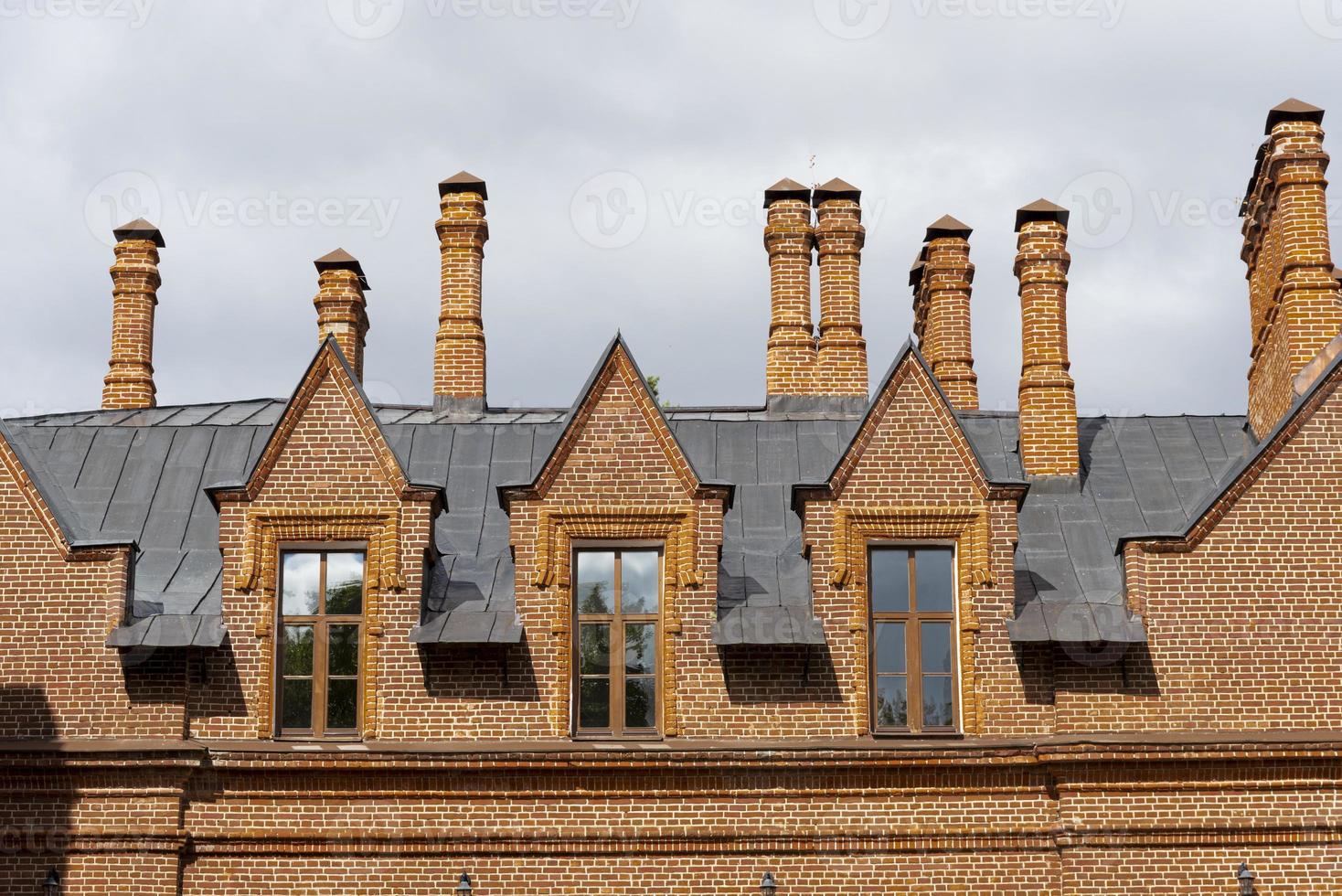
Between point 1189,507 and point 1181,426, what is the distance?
183 centimetres

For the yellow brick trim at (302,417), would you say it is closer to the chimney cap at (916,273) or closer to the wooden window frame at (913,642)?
the wooden window frame at (913,642)

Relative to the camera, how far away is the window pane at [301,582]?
21.4 meters

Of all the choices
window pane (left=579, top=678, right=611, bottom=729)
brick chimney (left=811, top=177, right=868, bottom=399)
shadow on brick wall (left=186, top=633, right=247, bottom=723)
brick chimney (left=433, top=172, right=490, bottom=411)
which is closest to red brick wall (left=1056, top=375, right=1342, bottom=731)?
window pane (left=579, top=678, right=611, bottom=729)

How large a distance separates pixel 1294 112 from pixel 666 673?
34.5 feet

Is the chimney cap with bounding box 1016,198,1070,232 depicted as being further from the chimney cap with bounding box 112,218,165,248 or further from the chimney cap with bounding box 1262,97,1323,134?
→ the chimney cap with bounding box 112,218,165,248

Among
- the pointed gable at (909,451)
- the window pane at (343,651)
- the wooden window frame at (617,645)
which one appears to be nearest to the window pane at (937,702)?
the pointed gable at (909,451)

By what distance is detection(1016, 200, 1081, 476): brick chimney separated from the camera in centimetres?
2352

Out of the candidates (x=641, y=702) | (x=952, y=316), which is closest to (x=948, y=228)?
(x=952, y=316)

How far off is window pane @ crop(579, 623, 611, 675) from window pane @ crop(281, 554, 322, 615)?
9.55 feet

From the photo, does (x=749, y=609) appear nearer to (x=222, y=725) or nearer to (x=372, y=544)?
(x=372, y=544)

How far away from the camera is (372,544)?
21469 mm

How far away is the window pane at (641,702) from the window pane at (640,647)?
125mm

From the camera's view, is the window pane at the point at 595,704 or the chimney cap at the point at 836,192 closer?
the window pane at the point at 595,704

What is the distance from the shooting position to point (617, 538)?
70.3 ft
